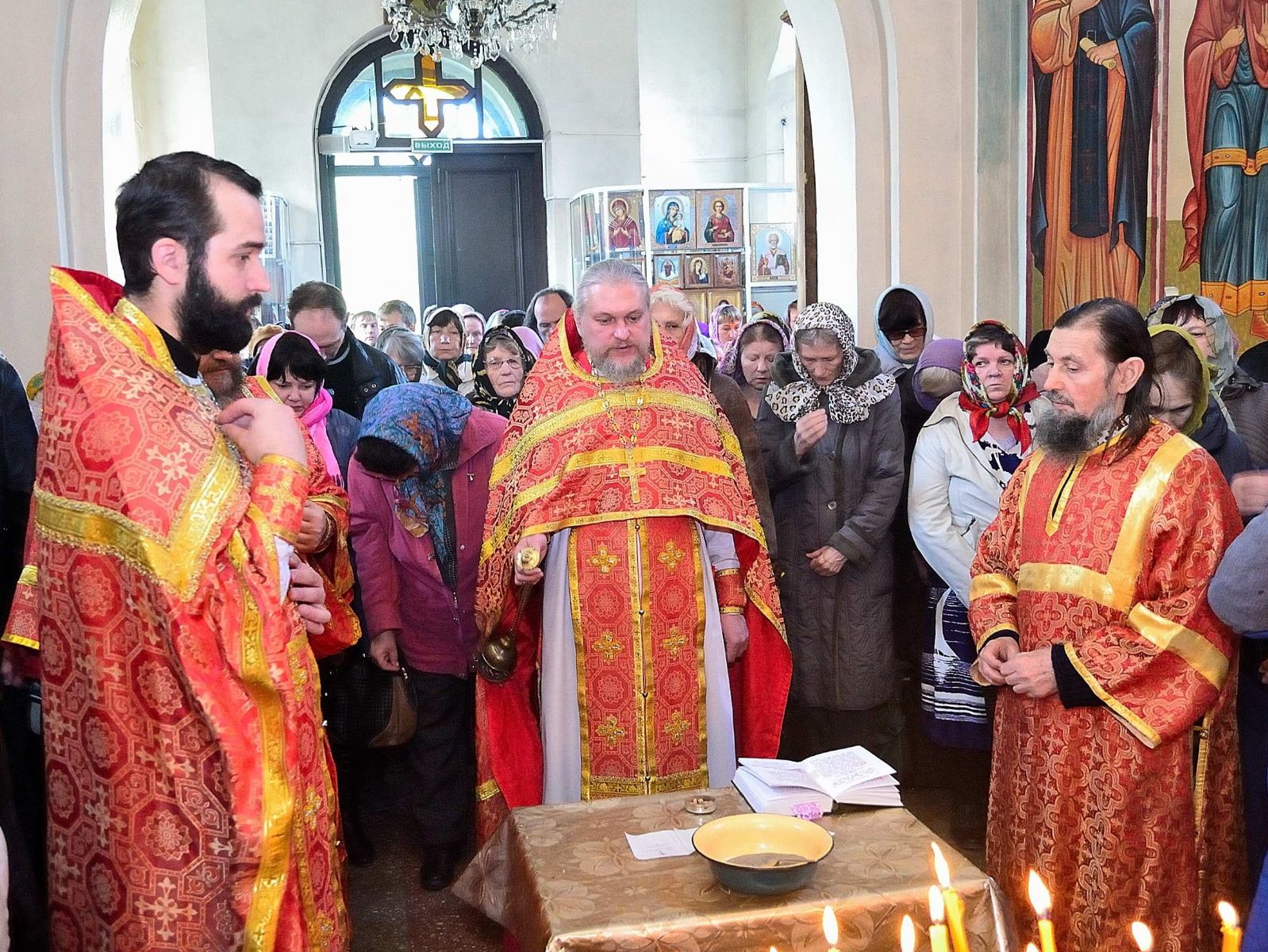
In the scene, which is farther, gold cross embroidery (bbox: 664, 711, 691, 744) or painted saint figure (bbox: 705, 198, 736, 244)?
painted saint figure (bbox: 705, 198, 736, 244)

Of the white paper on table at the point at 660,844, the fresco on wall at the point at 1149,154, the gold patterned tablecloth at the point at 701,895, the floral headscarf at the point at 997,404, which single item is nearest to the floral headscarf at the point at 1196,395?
the floral headscarf at the point at 997,404

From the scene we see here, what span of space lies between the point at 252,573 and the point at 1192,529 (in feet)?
6.31

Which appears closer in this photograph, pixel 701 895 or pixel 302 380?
pixel 701 895

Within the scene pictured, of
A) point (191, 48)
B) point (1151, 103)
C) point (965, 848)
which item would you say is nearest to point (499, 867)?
point (965, 848)

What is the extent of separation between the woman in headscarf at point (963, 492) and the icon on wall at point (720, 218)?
35.6ft

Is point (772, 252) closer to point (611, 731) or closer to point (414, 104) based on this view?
point (414, 104)

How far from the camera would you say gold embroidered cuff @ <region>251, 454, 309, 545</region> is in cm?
196

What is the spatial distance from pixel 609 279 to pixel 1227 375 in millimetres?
1862

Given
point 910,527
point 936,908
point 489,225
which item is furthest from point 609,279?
point 489,225

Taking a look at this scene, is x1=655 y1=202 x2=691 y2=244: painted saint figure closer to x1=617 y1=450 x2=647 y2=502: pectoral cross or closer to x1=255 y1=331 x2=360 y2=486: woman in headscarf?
x1=255 y1=331 x2=360 y2=486: woman in headscarf

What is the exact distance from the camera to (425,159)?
1505cm

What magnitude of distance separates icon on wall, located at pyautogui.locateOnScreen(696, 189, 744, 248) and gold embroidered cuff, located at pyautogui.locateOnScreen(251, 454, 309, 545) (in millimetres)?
12620

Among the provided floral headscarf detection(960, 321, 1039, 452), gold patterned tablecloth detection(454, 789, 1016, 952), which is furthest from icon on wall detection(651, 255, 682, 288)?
gold patterned tablecloth detection(454, 789, 1016, 952)

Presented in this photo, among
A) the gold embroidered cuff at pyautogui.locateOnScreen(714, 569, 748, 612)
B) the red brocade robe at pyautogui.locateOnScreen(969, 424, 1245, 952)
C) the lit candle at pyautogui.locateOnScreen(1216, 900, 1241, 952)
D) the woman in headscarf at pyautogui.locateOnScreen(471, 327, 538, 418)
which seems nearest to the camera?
the lit candle at pyautogui.locateOnScreen(1216, 900, 1241, 952)
